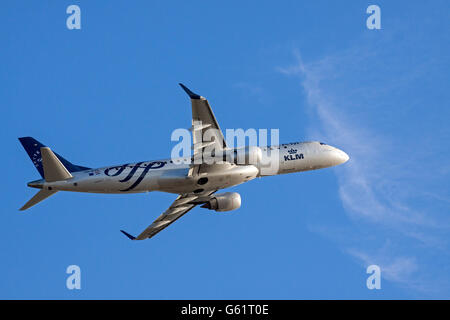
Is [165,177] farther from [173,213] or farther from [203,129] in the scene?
[173,213]

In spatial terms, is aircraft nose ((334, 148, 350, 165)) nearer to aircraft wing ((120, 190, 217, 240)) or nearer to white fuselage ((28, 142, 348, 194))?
white fuselage ((28, 142, 348, 194))

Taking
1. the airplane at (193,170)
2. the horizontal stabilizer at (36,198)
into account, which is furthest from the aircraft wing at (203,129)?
the horizontal stabilizer at (36,198)

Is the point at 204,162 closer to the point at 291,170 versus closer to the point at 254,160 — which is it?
the point at 254,160

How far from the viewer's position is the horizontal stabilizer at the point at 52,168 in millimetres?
44344

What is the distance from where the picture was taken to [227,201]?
5372 centimetres

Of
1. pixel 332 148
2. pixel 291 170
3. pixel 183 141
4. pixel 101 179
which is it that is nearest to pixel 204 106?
pixel 183 141

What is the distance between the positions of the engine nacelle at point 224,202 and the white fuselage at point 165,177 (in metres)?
2.50

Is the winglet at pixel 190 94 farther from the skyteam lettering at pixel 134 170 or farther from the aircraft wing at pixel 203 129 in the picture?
the skyteam lettering at pixel 134 170

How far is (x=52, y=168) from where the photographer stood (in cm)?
4522

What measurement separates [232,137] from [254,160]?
10.6 ft

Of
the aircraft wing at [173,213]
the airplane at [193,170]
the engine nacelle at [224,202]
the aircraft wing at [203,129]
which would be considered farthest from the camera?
the aircraft wing at [173,213]

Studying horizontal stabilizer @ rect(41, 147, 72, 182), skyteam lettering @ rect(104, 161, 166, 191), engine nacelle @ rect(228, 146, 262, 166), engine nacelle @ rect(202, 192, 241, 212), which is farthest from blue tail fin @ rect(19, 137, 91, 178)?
engine nacelle @ rect(228, 146, 262, 166)
